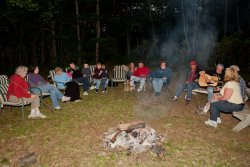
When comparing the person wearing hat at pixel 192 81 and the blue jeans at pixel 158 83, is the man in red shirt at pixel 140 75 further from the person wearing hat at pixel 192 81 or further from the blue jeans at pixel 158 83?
the person wearing hat at pixel 192 81

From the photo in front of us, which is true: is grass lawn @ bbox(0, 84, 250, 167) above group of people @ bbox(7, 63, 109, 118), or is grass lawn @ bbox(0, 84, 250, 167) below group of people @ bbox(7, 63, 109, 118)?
below

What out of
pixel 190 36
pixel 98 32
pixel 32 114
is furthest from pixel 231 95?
pixel 190 36

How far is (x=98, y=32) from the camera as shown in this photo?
1591 cm

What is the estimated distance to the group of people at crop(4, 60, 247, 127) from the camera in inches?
239

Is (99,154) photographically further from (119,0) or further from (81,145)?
(119,0)

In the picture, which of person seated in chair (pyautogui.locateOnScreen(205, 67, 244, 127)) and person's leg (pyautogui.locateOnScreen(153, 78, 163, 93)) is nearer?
person seated in chair (pyautogui.locateOnScreen(205, 67, 244, 127))

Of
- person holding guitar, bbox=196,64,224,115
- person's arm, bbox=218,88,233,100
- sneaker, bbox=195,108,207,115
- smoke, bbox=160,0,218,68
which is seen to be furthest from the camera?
smoke, bbox=160,0,218,68

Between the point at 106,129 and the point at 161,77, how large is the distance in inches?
163

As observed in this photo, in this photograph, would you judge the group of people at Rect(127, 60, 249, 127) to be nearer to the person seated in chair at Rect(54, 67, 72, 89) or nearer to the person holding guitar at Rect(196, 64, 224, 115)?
the person holding guitar at Rect(196, 64, 224, 115)

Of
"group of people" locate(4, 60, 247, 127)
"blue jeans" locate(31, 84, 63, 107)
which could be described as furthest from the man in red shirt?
"blue jeans" locate(31, 84, 63, 107)

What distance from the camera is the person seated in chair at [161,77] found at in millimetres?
9439

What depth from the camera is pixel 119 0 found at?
19.5m

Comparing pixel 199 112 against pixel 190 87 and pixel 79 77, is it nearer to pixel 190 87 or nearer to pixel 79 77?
pixel 190 87

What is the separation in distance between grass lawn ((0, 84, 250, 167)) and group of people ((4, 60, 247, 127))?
1.40 ft
